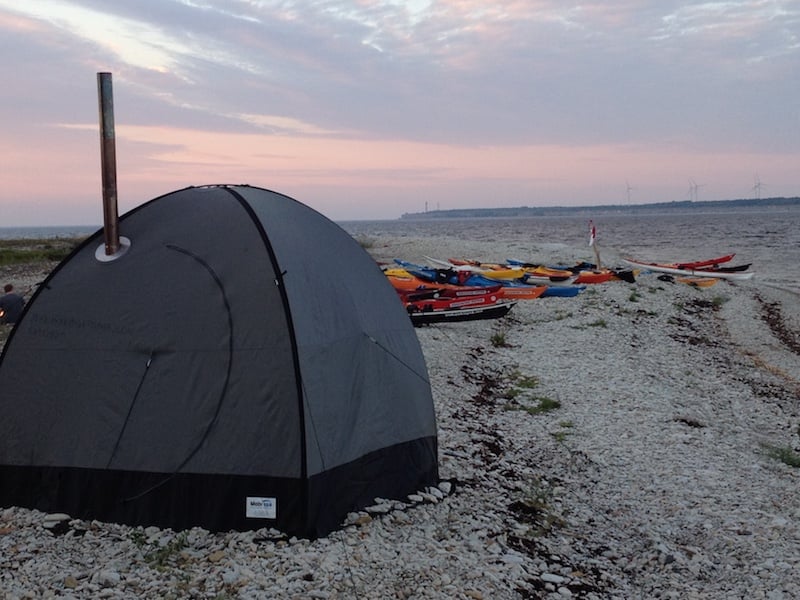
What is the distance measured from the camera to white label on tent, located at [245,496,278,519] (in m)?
5.96

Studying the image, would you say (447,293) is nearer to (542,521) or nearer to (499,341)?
(499,341)

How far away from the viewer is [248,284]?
21.1 feet

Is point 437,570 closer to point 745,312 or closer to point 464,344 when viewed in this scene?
point 464,344

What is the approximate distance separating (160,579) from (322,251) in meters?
3.35

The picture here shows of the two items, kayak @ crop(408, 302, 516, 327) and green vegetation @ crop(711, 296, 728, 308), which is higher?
kayak @ crop(408, 302, 516, 327)

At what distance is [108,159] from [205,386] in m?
2.41

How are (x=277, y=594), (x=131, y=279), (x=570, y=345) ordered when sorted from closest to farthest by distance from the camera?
(x=277, y=594) < (x=131, y=279) < (x=570, y=345)

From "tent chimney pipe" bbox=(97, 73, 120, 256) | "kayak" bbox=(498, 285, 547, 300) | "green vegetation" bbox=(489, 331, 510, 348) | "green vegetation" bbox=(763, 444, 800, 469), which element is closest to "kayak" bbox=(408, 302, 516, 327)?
"green vegetation" bbox=(489, 331, 510, 348)

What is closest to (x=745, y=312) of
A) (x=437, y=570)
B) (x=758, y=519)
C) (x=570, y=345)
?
(x=570, y=345)

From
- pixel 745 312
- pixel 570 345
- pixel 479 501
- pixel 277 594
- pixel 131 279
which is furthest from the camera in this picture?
pixel 745 312

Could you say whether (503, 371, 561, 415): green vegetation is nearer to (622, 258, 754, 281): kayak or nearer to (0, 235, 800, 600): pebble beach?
(0, 235, 800, 600): pebble beach

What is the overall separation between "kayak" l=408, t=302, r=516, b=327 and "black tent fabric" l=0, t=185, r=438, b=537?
10.3 meters

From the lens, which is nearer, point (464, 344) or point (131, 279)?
point (131, 279)

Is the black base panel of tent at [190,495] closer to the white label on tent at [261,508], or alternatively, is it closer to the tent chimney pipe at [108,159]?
the white label on tent at [261,508]
